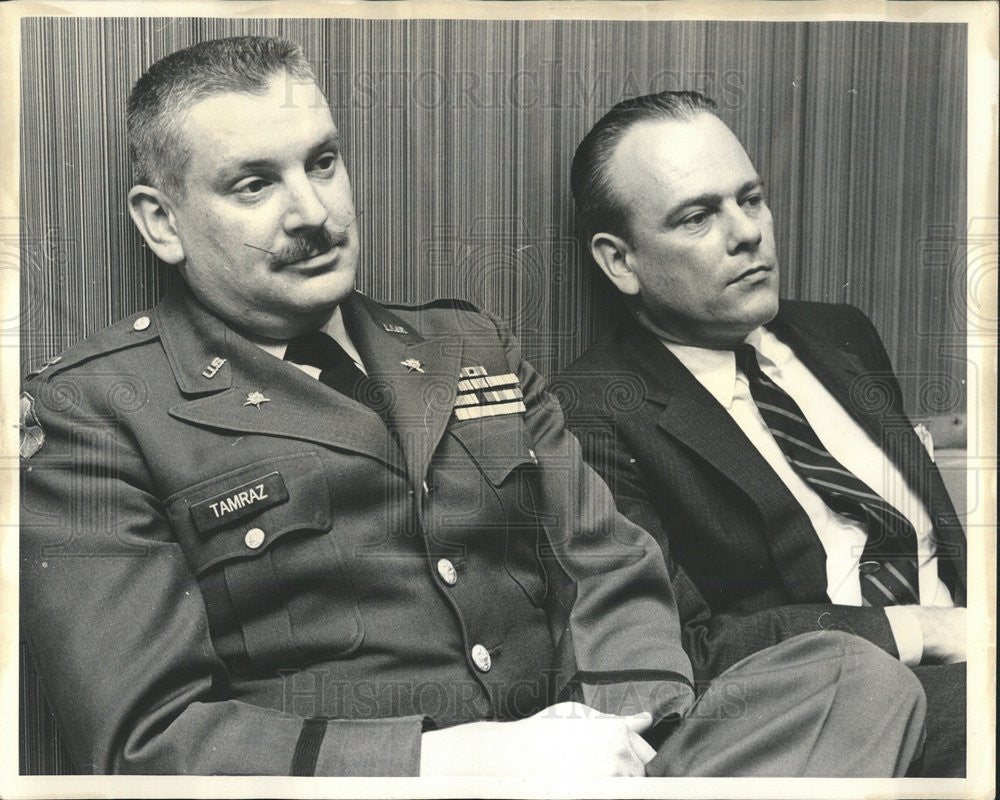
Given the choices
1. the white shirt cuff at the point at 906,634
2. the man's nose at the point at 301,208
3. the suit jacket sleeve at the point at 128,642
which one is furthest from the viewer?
the white shirt cuff at the point at 906,634

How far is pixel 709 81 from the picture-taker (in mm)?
2045

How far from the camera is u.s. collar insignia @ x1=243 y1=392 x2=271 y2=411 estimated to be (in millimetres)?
1882

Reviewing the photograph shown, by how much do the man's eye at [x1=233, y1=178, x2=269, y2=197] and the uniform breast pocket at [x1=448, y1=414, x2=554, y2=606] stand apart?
55cm

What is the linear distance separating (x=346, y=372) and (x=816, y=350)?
0.91m

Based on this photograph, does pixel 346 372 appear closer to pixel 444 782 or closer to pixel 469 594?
pixel 469 594

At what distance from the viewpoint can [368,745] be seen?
188 cm

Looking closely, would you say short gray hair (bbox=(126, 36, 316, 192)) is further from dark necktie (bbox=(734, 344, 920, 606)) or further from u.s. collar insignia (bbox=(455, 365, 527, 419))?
dark necktie (bbox=(734, 344, 920, 606))

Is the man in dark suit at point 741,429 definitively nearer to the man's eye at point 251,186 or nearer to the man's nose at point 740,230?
the man's nose at point 740,230

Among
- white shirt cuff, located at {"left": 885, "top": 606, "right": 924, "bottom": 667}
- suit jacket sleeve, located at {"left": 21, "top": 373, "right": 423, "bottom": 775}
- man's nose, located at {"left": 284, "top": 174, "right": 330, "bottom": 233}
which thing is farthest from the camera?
white shirt cuff, located at {"left": 885, "top": 606, "right": 924, "bottom": 667}

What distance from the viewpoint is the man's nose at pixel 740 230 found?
2.00 metres

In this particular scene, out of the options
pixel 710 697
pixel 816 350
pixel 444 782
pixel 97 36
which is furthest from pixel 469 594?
pixel 97 36

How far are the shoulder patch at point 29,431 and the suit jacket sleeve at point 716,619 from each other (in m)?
1.03

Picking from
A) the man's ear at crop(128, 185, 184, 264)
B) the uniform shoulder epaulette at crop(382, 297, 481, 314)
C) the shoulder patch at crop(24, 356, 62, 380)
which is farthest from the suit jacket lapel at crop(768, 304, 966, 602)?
the shoulder patch at crop(24, 356, 62, 380)

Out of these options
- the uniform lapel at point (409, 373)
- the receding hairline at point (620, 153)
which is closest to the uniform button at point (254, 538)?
the uniform lapel at point (409, 373)
